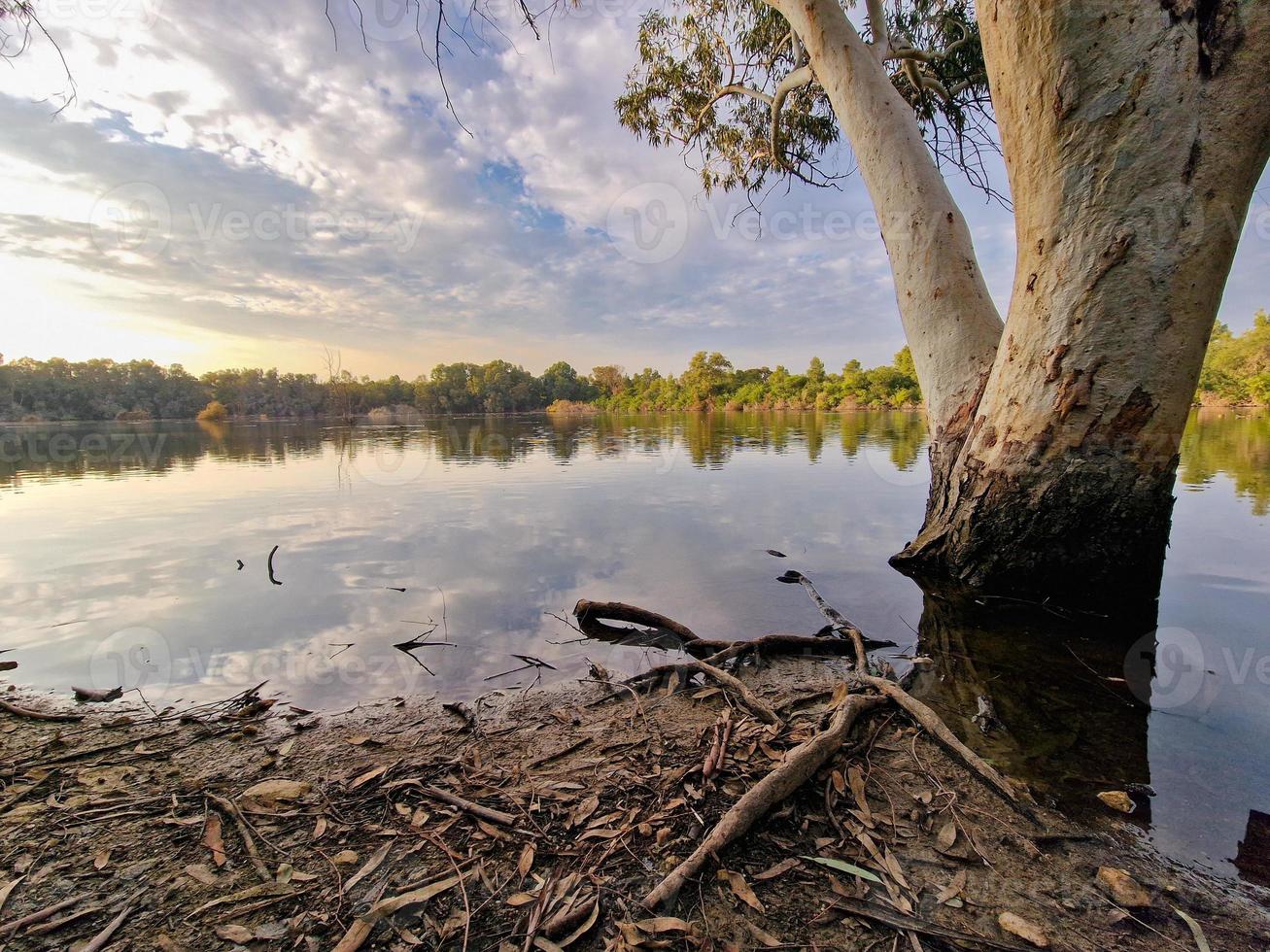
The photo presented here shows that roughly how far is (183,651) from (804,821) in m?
3.04

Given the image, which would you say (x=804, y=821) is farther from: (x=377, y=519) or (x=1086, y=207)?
(x=377, y=519)

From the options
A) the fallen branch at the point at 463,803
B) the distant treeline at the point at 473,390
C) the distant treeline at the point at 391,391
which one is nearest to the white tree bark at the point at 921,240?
the fallen branch at the point at 463,803

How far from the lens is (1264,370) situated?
120 feet

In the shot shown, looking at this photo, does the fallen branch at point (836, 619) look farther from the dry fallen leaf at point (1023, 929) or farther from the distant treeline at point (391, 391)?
the distant treeline at point (391, 391)

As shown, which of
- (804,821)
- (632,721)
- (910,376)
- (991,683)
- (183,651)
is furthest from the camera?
(910,376)

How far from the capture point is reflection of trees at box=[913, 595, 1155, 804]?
163 cm

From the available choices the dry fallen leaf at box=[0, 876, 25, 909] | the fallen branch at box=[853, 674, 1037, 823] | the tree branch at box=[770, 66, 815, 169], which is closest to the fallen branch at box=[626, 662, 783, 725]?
the fallen branch at box=[853, 674, 1037, 823]

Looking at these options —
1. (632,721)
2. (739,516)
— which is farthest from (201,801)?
(739,516)

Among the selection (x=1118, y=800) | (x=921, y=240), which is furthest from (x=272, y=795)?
(x=921, y=240)

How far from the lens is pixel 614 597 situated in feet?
11.1

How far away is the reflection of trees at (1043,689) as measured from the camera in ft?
5.36

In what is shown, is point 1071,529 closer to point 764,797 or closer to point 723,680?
point 723,680

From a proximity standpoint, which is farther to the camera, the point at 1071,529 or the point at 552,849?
the point at 1071,529

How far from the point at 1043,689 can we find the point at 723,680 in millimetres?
1360
